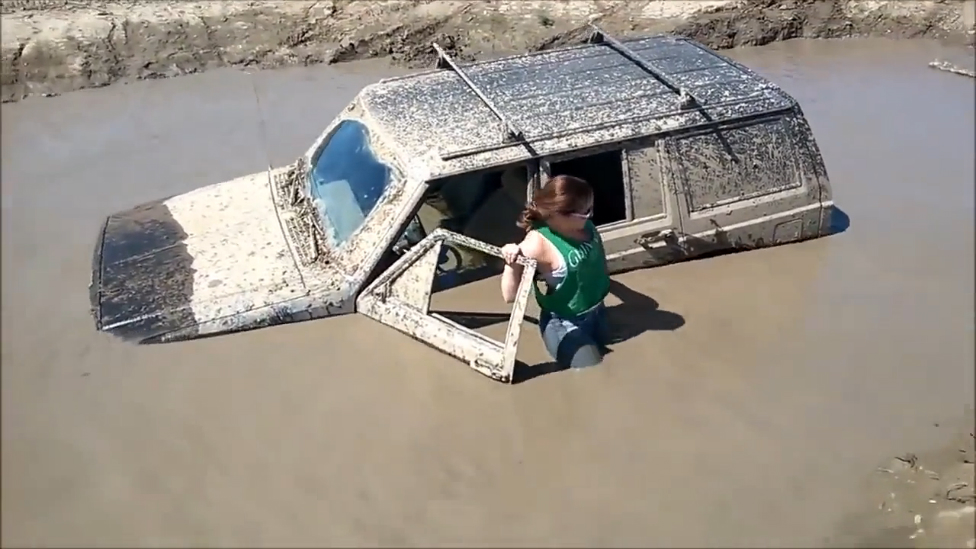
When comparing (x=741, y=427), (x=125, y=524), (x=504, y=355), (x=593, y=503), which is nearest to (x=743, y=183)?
(x=741, y=427)

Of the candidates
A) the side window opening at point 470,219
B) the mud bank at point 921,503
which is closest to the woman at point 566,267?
the side window opening at point 470,219

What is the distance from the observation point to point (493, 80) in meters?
6.25

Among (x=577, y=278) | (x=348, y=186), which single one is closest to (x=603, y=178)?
(x=577, y=278)

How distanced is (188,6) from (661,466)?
9479 mm

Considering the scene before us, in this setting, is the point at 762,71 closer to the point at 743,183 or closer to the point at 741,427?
the point at 743,183

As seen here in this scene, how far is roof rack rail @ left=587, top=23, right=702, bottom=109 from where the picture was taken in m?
5.97

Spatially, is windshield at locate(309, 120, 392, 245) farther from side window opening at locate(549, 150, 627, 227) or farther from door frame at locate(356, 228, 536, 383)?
side window opening at locate(549, 150, 627, 227)

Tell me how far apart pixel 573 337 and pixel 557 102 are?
5.13ft

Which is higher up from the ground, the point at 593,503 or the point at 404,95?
the point at 404,95

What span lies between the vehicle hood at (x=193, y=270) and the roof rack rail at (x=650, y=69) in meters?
2.72

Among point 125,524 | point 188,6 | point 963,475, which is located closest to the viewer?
point 125,524

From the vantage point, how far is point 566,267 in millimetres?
5211

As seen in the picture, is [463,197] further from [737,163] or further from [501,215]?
[737,163]

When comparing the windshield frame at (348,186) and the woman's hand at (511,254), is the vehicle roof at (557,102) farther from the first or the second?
the woman's hand at (511,254)
